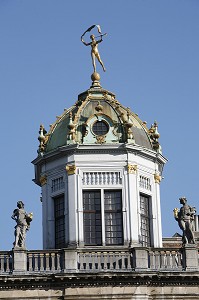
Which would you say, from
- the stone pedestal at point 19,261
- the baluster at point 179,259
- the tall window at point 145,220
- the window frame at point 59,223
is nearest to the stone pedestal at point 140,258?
the baluster at point 179,259

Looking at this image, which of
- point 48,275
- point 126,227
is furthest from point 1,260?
point 126,227

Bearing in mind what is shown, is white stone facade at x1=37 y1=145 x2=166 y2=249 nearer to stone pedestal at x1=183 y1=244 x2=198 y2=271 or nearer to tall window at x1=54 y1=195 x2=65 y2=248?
tall window at x1=54 y1=195 x2=65 y2=248

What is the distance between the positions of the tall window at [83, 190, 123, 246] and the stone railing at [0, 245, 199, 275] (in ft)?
5.02

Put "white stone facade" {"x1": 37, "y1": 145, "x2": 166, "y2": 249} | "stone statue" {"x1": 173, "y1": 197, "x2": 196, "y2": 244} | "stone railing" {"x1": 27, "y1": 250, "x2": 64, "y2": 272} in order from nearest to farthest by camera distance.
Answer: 1. "stone railing" {"x1": 27, "y1": 250, "x2": 64, "y2": 272}
2. "stone statue" {"x1": 173, "y1": 197, "x2": 196, "y2": 244}
3. "white stone facade" {"x1": 37, "y1": 145, "x2": 166, "y2": 249}

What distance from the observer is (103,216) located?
61188 millimetres

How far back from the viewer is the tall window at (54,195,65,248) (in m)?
61.6

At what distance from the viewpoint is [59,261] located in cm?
5891

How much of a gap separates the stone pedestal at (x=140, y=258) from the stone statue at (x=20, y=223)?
16.4ft

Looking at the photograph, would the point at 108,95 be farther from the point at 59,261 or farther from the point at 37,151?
the point at 59,261

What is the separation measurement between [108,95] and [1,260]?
10711 millimetres

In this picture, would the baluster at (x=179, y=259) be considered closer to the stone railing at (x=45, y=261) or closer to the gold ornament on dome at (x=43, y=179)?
the stone railing at (x=45, y=261)

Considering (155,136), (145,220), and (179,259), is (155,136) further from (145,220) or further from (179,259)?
(179,259)

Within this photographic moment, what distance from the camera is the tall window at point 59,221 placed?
61562 millimetres

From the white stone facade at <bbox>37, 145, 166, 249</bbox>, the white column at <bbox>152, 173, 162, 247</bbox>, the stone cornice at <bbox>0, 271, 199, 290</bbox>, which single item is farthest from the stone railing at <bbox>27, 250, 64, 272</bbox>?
the white column at <bbox>152, 173, 162, 247</bbox>
